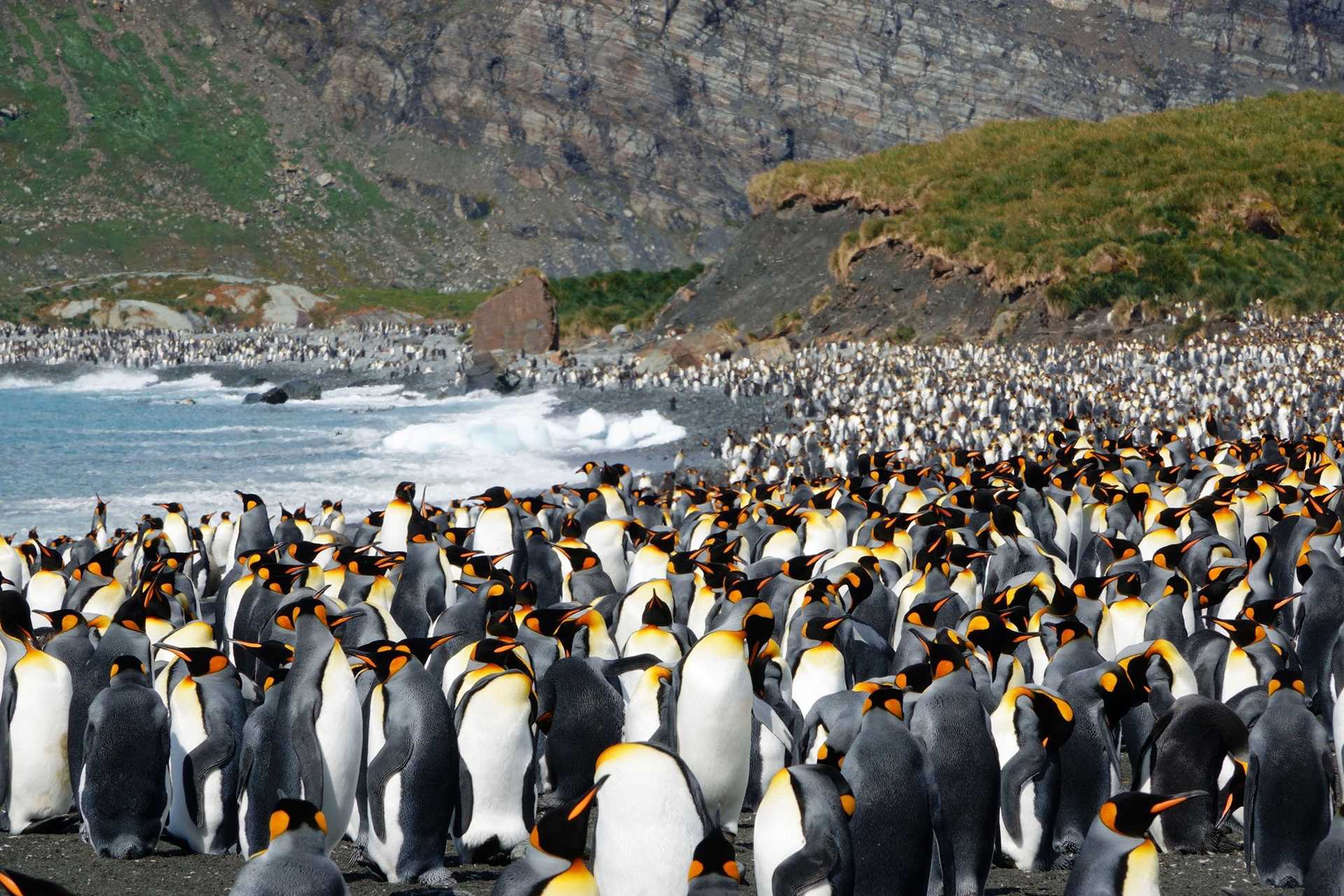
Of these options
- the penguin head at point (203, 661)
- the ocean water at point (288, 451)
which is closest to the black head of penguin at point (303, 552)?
the penguin head at point (203, 661)

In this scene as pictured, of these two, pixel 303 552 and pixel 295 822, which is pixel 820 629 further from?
pixel 303 552

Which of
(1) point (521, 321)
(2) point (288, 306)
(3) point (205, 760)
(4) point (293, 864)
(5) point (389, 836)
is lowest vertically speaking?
(5) point (389, 836)

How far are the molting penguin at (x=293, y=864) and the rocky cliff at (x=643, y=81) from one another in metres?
107

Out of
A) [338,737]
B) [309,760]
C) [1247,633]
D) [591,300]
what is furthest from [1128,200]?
[309,760]

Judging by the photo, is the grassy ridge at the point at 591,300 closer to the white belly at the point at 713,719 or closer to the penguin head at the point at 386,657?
the penguin head at the point at 386,657

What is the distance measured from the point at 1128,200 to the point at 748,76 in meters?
83.6

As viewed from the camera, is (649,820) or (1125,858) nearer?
(1125,858)

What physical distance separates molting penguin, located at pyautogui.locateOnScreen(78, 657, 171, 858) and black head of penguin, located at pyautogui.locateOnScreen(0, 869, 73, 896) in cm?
257

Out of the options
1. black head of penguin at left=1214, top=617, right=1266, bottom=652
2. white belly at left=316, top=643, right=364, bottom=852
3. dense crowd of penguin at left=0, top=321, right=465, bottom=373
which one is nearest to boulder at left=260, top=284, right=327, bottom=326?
dense crowd of penguin at left=0, top=321, right=465, bottom=373

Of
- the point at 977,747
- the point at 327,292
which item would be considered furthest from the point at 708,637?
the point at 327,292

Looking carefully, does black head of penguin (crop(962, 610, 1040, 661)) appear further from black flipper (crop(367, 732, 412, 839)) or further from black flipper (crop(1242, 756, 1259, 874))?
black flipper (crop(367, 732, 412, 839))

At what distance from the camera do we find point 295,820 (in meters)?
3.45

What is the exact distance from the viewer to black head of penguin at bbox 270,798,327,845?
3.44 m

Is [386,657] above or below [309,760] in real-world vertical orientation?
above
